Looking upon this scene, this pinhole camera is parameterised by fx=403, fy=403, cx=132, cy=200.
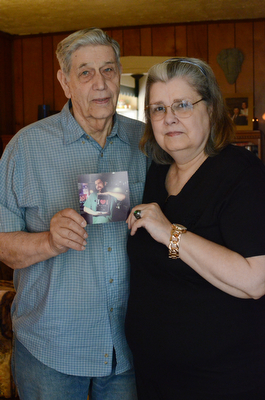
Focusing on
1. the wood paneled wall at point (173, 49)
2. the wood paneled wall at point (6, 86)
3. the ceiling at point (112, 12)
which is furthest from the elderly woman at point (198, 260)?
the wood paneled wall at point (6, 86)

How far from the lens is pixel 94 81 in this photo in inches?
64.1

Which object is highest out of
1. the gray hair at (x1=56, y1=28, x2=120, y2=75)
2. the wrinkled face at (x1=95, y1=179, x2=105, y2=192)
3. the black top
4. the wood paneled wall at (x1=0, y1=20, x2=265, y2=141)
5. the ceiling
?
the ceiling

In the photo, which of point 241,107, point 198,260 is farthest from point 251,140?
point 198,260

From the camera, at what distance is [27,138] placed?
1.61 metres

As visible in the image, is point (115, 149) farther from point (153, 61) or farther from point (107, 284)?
point (153, 61)

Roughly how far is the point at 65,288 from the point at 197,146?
0.72 metres

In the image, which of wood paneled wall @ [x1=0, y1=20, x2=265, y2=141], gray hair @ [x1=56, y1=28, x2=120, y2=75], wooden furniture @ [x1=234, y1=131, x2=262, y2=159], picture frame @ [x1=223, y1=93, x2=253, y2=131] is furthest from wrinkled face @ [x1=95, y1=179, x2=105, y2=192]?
wood paneled wall @ [x1=0, y1=20, x2=265, y2=141]

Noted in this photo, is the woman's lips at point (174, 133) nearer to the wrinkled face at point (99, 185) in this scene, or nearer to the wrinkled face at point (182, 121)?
the wrinkled face at point (182, 121)

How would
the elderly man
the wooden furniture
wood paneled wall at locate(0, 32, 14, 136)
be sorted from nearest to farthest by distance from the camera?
the elderly man
the wooden furniture
wood paneled wall at locate(0, 32, 14, 136)

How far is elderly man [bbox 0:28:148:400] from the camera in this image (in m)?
1.52

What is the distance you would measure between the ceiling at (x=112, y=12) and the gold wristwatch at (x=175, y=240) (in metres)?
2.85

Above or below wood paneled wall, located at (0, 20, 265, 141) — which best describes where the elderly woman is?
below

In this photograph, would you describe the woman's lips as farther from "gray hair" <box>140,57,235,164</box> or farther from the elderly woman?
"gray hair" <box>140,57,235,164</box>

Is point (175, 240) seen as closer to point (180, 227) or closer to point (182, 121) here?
point (180, 227)
